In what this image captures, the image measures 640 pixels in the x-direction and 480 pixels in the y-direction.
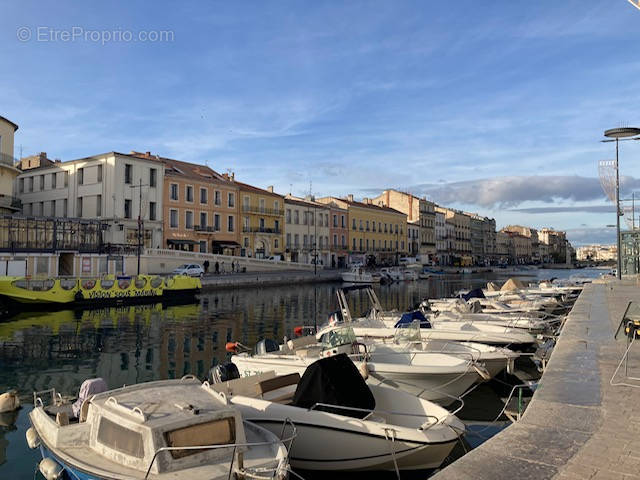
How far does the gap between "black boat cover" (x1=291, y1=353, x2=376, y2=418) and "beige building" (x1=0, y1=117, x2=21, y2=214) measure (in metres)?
43.6

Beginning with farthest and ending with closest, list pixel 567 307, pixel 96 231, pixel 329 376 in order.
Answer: pixel 96 231 → pixel 567 307 → pixel 329 376

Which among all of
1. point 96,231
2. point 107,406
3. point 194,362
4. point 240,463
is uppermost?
point 96,231

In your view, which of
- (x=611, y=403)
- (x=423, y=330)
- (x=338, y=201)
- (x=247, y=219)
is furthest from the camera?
(x=338, y=201)

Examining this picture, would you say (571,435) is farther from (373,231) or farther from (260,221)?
(373,231)

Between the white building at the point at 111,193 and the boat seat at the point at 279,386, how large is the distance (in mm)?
41584

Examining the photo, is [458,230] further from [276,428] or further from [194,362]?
[276,428]

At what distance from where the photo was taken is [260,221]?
6325 cm

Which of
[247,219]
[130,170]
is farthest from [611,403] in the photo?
[247,219]

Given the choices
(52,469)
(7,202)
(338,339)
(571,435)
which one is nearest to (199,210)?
(7,202)

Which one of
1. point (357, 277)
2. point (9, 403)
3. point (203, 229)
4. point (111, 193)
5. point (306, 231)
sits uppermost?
point (111, 193)

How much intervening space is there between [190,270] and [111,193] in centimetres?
1071

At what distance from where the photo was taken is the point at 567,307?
26.5 m

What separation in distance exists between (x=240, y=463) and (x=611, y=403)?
520 cm

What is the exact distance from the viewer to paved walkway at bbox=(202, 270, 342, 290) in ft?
150
